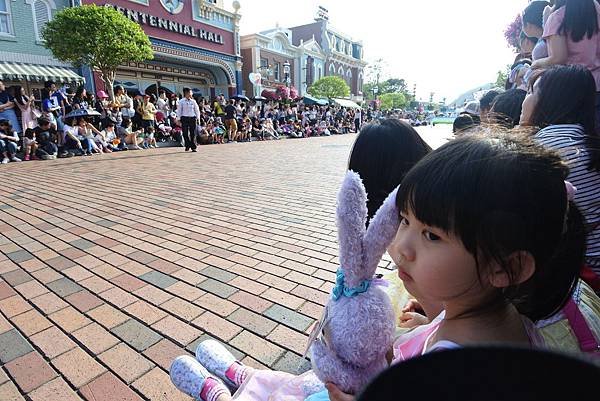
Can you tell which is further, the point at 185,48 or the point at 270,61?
the point at 270,61

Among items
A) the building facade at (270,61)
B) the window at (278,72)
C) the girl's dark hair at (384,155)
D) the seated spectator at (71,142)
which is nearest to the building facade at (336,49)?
the building facade at (270,61)

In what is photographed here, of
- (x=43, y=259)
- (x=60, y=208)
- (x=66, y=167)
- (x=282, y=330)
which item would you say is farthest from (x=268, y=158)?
(x=282, y=330)

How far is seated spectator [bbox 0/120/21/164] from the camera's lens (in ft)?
29.7

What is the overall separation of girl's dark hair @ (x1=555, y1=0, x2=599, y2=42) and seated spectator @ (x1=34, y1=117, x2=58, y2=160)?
36.0 ft

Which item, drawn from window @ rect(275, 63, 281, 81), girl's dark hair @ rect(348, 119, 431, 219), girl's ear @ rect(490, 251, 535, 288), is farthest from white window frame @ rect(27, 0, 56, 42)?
girl's ear @ rect(490, 251, 535, 288)

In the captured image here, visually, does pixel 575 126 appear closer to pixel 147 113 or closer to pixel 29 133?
pixel 29 133

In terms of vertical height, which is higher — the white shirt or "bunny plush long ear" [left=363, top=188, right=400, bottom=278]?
the white shirt

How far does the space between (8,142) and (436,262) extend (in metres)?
11.2

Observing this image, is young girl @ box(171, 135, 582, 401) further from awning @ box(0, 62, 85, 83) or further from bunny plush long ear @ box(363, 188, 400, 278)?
awning @ box(0, 62, 85, 83)

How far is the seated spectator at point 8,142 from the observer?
9055 mm

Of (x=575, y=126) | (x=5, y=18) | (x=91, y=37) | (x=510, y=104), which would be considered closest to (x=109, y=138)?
(x=91, y=37)

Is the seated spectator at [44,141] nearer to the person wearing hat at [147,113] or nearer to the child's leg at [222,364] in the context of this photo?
the person wearing hat at [147,113]

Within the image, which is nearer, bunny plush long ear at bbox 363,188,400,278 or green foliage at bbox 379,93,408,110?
bunny plush long ear at bbox 363,188,400,278

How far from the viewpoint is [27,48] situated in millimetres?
15539
